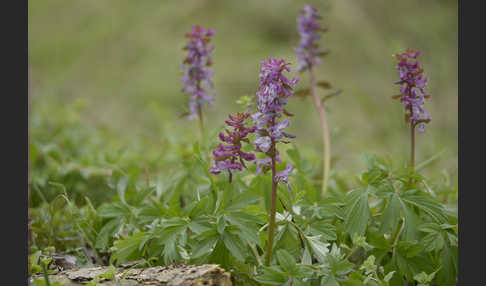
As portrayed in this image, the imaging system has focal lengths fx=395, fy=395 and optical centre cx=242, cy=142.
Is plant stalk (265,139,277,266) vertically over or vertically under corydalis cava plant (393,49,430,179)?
under

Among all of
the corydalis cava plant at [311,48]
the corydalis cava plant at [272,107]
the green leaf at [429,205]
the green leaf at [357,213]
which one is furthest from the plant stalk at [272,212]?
the corydalis cava plant at [311,48]

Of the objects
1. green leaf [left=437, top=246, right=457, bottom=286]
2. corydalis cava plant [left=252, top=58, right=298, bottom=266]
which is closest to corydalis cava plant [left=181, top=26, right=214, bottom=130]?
corydalis cava plant [left=252, top=58, right=298, bottom=266]

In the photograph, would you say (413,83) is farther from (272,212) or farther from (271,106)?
(272,212)

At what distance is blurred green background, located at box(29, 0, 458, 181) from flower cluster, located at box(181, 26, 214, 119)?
7.49ft

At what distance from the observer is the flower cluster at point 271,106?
4.30 ft

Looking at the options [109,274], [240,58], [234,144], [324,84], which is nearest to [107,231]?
[109,274]

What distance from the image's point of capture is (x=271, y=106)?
1.32 meters

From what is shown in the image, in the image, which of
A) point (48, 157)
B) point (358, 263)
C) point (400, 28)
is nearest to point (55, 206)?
point (48, 157)

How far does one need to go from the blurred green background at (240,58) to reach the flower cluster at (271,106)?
10.1 ft

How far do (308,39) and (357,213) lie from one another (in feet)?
3.65

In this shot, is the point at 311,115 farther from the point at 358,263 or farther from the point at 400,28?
the point at 358,263

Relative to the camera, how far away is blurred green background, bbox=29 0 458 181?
4.75 metres

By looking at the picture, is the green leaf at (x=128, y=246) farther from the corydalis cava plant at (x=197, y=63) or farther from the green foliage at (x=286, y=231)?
the corydalis cava plant at (x=197, y=63)

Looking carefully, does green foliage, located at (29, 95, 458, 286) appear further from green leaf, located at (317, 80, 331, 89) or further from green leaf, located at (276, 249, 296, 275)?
green leaf, located at (317, 80, 331, 89)
